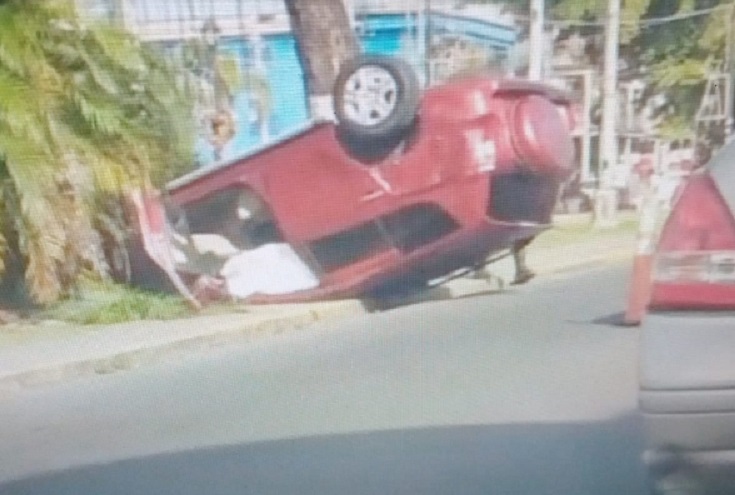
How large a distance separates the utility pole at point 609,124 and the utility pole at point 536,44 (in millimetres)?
160

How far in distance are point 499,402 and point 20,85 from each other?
137cm

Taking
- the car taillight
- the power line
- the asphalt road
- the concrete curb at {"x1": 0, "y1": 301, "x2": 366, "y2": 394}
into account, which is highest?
the power line

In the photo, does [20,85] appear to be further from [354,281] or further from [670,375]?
[670,375]

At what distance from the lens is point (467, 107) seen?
324 centimetres

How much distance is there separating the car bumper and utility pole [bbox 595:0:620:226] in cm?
61

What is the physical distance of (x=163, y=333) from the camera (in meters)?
3.27

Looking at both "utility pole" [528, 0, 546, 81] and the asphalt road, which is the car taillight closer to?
the asphalt road

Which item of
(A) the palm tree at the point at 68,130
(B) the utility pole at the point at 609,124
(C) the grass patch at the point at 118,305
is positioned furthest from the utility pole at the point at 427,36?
(C) the grass patch at the point at 118,305

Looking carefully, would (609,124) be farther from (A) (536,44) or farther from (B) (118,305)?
(B) (118,305)

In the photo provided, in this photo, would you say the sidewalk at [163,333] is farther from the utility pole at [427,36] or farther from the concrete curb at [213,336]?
the utility pole at [427,36]

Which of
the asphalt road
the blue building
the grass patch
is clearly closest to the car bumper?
the asphalt road

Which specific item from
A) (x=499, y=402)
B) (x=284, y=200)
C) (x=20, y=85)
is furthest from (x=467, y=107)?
(x=20, y=85)

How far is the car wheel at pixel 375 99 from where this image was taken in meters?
3.14

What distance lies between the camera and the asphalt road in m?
3.30
